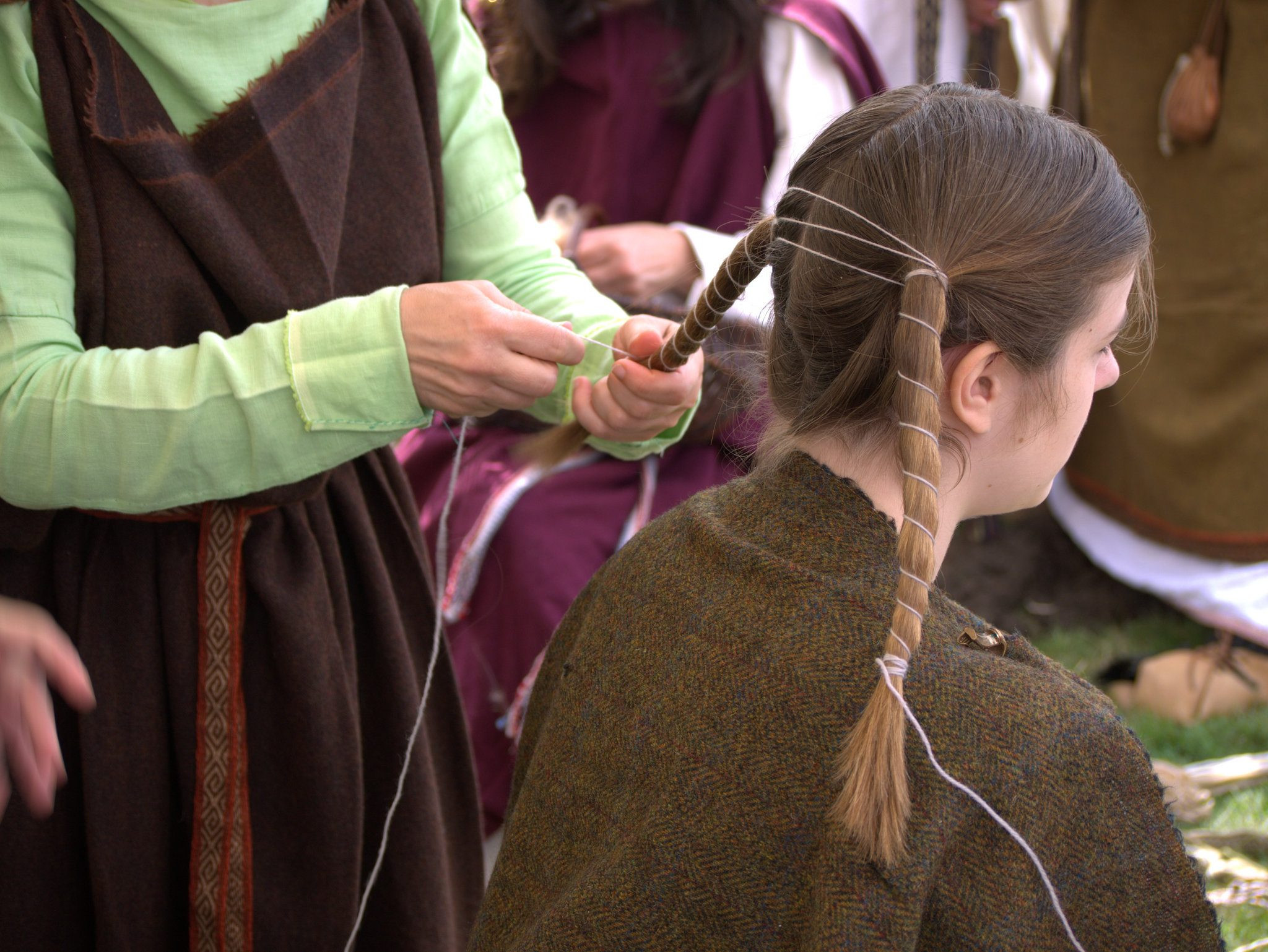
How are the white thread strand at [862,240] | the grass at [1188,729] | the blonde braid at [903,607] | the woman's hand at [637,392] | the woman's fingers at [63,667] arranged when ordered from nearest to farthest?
the woman's fingers at [63,667] → the blonde braid at [903,607] → the white thread strand at [862,240] → the woman's hand at [637,392] → the grass at [1188,729]

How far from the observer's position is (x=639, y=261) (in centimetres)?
233

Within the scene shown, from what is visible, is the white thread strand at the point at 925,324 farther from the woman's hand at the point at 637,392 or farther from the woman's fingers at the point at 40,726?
the woman's fingers at the point at 40,726

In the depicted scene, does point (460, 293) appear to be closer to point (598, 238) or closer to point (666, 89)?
point (598, 238)

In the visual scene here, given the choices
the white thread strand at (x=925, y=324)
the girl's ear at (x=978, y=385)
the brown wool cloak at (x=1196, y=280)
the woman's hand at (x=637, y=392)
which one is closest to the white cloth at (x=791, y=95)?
the brown wool cloak at (x=1196, y=280)

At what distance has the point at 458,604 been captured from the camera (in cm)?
221

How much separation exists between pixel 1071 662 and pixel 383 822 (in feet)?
6.76

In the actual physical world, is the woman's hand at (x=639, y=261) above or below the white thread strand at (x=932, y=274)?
below

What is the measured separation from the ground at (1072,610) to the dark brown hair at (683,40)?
1.25 m

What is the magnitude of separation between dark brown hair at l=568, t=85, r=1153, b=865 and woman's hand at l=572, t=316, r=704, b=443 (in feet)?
0.35

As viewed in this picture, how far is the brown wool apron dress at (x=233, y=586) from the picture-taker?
1.15m

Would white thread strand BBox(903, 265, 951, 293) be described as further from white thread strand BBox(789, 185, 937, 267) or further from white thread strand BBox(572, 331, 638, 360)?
white thread strand BBox(572, 331, 638, 360)

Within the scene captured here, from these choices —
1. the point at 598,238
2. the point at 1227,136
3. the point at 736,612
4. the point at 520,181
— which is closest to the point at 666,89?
the point at 598,238

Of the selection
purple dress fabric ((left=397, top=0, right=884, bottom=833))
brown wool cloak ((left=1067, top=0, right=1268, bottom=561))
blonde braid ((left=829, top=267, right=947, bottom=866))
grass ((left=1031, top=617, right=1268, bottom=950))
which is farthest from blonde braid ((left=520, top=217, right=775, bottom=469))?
brown wool cloak ((left=1067, top=0, right=1268, bottom=561))

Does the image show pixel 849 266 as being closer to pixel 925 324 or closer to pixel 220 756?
pixel 925 324
